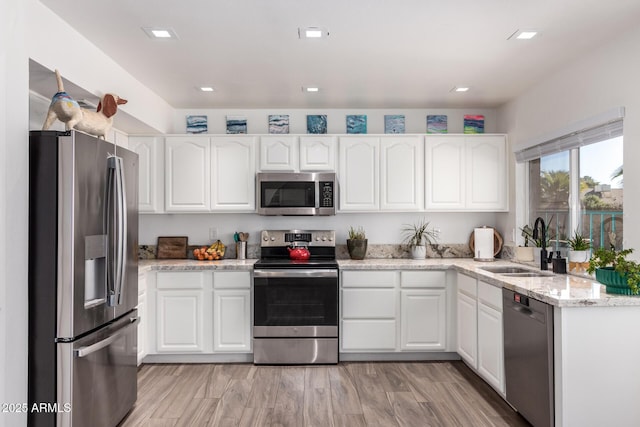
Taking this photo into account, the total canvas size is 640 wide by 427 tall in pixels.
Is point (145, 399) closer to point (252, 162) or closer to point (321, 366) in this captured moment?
point (321, 366)

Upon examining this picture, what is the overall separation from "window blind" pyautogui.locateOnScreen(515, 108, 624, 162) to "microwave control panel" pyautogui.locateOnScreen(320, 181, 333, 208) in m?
1.82

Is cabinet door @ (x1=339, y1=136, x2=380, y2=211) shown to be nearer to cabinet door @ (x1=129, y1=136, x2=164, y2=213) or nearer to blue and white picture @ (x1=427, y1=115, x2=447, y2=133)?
blue and white picture @ (x1=427, y1=115, x2=447, y2=133)

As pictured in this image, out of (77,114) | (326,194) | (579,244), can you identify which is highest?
(77,114)

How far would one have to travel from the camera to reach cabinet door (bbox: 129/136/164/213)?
4250mm

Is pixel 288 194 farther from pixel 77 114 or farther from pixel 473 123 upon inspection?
pixel 77 114

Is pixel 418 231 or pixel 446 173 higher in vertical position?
pixel 446 173

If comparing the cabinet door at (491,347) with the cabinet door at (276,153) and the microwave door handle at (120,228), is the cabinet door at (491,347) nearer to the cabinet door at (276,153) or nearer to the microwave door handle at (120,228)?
the cabinet door at (276,153)

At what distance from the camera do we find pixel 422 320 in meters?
3.99

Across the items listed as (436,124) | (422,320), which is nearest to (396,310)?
(422,320)

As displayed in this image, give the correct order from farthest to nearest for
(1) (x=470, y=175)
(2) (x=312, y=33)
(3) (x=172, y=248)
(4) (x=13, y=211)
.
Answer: (3) (x=172, y=248) → (1) (x=470, y=175) → (2) (x=312, y=33) → (4) (x=13, y=211)

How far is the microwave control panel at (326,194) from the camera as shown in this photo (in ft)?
14.0

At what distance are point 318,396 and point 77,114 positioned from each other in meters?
2.42

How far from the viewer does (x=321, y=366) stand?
3883 millimetres

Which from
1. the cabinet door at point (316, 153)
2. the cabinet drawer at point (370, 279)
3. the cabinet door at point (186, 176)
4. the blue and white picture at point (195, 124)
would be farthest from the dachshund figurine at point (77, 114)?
the cabinet drawer at point (370, 279)
